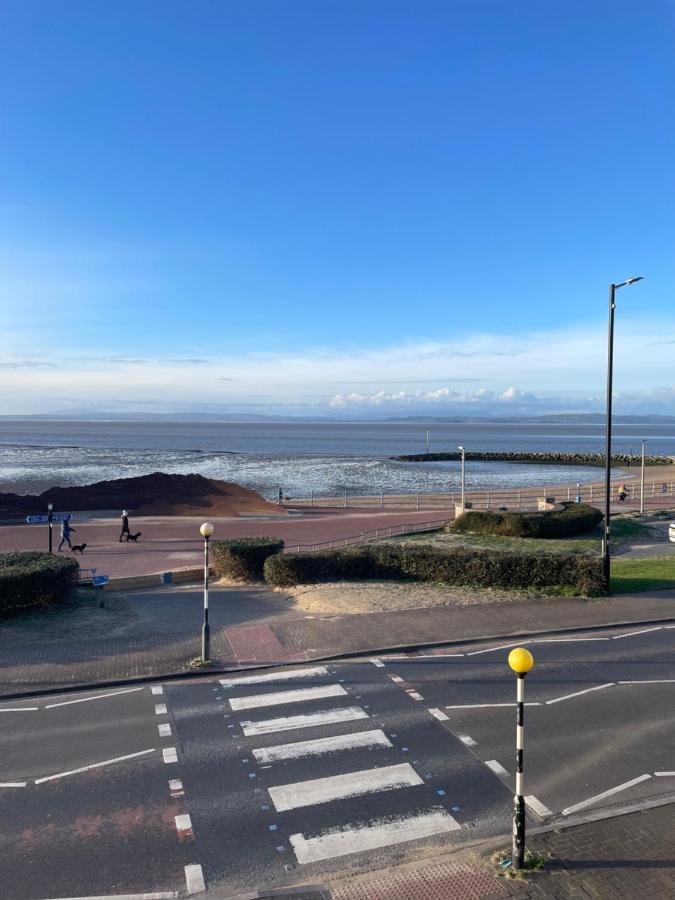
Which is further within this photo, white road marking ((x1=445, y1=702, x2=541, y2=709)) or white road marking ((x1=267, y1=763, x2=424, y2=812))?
white road marking ((x1=445, y1=702, x2=541, y2=709))

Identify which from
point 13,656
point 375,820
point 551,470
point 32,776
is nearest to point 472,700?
point 375,820

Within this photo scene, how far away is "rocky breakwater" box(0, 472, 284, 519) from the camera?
4431 cm

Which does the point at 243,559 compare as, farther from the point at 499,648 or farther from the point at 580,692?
the point at 580,692

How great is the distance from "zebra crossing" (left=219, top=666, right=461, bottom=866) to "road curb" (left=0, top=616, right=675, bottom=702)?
110 centimetres

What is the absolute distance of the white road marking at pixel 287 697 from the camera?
12.0 metres

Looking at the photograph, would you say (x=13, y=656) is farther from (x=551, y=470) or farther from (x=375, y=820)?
(x=551, y=470)

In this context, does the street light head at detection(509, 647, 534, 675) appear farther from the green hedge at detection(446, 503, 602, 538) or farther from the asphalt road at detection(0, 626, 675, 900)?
the green hedge at detection(446, 503, 602, 538)

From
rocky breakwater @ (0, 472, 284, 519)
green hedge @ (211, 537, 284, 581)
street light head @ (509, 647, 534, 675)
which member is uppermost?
street light head @ (509, 647, 534, 675)

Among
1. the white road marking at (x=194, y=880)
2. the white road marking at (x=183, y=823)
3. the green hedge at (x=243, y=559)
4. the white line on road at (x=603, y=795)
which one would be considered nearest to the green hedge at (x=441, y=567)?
the green hedge at (x=243, y=559)

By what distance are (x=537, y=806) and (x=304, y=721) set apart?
396cm

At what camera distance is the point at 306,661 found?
14.2 metres

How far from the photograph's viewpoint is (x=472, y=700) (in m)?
12.1

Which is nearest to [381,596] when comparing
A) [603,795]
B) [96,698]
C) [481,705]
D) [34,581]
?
[481,705]

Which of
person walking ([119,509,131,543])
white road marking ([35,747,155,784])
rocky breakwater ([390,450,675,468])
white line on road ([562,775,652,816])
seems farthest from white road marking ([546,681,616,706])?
rocky breakwater ([390,450,675,468])
